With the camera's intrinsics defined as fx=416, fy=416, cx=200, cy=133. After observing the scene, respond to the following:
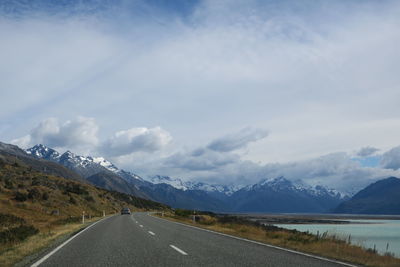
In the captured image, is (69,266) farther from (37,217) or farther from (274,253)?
(37,217)

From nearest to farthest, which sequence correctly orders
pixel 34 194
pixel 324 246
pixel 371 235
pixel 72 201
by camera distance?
pixel 324 246 → pixel 34 194 → pixel 72 201 → pixel 371 235

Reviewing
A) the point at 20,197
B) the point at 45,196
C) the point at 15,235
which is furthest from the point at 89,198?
the point at 15,235

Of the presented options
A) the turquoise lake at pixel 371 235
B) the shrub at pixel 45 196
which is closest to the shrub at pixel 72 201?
the shrub at pixel 45 196

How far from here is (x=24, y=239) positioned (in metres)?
18.7

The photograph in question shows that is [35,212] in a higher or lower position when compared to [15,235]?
higher

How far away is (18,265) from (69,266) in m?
1.46

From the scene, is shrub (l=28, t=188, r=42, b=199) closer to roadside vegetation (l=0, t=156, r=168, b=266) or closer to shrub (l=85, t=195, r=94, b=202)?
roadside vegetation (l=0, t=156, r=168, b=266)

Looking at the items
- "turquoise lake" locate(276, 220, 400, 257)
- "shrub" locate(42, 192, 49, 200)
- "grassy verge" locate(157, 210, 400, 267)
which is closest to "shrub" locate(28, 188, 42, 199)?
"shrub" locate(42, 192, 49, 200)

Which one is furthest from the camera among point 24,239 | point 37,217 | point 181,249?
point 37,217

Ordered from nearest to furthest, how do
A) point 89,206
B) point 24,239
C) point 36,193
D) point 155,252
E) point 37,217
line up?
1. point 155,252
2. point 24,239
3. point 37,217
4. point 36,193
5. point 89,206

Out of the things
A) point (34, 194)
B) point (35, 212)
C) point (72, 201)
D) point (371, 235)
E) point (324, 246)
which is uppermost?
point (34, 194)

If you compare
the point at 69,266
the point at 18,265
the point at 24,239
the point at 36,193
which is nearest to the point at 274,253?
the point at 69,266

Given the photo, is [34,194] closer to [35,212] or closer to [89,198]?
[35,212]

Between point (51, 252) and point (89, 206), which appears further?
point (89, 206)
